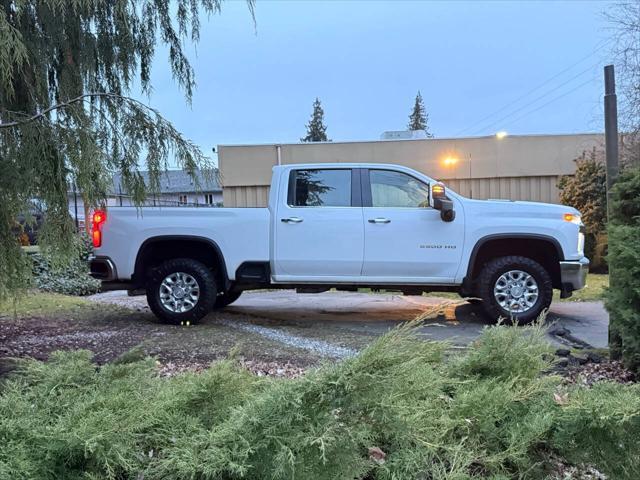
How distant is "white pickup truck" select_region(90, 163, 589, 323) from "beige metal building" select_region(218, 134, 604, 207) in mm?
7906

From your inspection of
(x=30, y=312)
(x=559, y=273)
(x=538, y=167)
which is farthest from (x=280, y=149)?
(x=559, y=273)

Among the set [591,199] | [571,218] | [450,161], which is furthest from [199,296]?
[450,161]

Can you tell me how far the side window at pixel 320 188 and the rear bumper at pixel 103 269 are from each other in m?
2.39

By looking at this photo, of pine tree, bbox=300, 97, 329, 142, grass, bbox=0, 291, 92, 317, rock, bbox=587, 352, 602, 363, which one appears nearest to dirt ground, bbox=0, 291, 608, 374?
grass, bbox=0, 291, 92, 317

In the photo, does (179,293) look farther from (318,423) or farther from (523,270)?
(318,423)

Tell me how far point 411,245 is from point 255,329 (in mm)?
2203

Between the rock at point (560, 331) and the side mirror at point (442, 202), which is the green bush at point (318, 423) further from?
the side mirror at point (442, 202)

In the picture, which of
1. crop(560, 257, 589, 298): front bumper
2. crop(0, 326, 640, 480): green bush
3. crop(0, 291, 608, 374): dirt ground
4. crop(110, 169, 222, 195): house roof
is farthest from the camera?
crop(560, 257, 589, 298): front bumper

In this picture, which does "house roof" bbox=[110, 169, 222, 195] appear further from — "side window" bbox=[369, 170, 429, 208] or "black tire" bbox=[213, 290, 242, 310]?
"black tire" bbox=[213, 290, 242, 310]

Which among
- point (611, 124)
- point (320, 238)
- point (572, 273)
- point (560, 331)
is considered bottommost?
point (560, 331)

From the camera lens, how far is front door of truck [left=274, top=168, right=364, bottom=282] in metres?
6.60

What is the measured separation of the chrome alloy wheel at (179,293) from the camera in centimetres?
657

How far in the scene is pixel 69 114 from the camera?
140 inches

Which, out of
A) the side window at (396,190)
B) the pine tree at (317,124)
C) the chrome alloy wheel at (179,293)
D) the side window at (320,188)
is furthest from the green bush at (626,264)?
the pine tree at (317,124)
